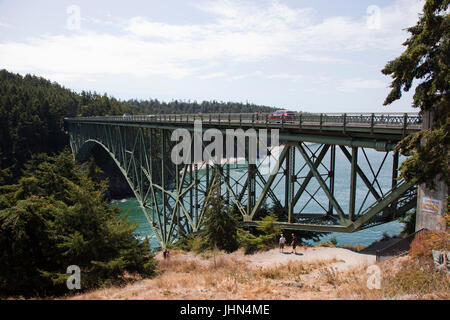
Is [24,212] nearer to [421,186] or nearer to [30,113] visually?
[421,186]

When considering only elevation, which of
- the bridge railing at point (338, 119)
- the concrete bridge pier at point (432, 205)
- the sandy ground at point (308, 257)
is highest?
the bridge railing at point (338, 119)

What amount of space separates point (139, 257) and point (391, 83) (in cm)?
1201

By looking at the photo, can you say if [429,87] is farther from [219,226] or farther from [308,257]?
[219,226]

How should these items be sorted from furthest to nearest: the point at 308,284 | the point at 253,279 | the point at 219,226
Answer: the point at 219,226, the point at 253,279, the point at 308,284

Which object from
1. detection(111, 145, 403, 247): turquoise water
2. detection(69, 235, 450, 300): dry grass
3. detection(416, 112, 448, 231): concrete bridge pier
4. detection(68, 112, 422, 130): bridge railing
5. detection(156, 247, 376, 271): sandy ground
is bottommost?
detection(111, 145, 403, 247): turquoise water

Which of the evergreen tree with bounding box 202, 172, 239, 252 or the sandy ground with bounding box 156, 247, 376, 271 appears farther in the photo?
the evergreen tree with bounding box 202, 172, 239, 252

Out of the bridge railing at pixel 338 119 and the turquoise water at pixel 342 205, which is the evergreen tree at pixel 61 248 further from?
the bridge railing at pixel 338 119

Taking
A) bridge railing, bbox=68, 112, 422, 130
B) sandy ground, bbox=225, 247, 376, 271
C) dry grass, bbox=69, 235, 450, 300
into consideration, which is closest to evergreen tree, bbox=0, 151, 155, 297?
dry grass, bbox=69, 235, 450, 300

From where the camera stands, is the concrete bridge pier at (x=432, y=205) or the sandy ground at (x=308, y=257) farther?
the sandy ground at (x=308, y=257)

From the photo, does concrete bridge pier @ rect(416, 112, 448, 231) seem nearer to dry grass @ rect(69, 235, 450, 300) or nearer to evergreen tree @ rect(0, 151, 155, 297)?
dry grass @ rect(69, 235, 450, 300)

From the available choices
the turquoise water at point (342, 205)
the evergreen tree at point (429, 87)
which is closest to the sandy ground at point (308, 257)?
the turquoise water at point (342, 205)

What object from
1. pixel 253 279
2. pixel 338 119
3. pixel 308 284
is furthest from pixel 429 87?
pixel 253 279

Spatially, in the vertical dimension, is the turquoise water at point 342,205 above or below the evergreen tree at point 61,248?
below
